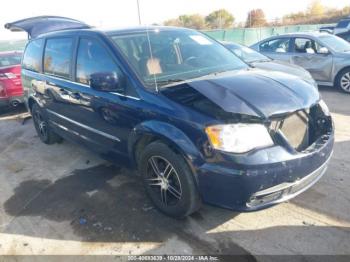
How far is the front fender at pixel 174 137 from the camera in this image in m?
2.59

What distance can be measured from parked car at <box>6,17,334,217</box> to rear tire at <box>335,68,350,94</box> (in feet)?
16.5

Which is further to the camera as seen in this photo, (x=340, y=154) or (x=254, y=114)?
(x=340, y=154)

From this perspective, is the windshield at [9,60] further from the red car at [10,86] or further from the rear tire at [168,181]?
the rear tire at [168,181]

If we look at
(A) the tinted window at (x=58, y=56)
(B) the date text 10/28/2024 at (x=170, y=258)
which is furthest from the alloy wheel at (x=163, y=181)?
(A) the tinted window at (x=58, y=56)

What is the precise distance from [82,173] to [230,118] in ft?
8.53

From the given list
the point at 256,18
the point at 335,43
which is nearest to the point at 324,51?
the point at 335,43

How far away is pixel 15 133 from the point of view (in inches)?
260

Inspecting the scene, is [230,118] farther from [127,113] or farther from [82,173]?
[82,173]

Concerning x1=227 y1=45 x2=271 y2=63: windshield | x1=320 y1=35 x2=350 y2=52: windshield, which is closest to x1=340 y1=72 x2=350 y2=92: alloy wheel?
x1=320 y1=35 x2=350 y2=52: windshield

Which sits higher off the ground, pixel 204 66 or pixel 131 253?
pixel 204 66

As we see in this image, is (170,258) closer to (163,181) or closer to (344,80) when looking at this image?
(163,181)

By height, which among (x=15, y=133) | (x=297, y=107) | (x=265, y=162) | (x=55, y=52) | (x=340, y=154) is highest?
(x=55, y=52)

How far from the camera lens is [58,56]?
4418 mm

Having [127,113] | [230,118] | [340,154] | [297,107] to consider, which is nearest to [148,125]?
[127,113]
